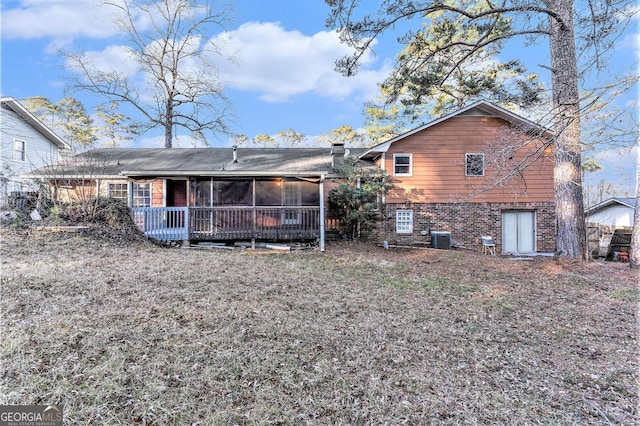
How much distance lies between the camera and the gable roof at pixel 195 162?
1164cm

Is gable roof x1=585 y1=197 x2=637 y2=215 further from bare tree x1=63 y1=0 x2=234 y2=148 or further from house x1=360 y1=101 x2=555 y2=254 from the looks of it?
bare tree x1=63 y1=0 x2=234 y2=148

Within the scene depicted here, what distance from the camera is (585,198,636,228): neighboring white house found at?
20.0 meters

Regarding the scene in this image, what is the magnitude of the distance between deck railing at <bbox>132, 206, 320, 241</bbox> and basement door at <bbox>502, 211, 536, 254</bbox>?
819 centimetres

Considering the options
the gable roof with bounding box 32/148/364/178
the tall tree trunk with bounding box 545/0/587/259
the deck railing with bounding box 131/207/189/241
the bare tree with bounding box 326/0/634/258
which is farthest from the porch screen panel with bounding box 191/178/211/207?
the tall tree trunk with bounding box 545/0/587/259

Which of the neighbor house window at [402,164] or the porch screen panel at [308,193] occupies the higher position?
the neighbor house window at [402,164]

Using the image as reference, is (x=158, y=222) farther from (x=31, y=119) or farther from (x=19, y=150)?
(x=31, y=119)

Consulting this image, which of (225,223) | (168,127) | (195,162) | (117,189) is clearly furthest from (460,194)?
(168,127)

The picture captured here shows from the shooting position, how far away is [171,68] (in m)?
20.8

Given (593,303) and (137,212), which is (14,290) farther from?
(593,303)

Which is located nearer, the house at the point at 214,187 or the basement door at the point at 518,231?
the house at the point at 214,187

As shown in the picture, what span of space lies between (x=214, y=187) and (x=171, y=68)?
1323cm

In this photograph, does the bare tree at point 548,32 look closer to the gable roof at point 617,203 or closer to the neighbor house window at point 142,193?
the neighbor house window at point 142,193

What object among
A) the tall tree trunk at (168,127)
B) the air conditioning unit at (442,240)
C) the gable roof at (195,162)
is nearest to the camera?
the gable roof at (195,162)

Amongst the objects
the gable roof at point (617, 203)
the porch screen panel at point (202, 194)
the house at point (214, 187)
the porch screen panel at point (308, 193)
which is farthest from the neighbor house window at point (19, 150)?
the gable roof at point (617, 203)
